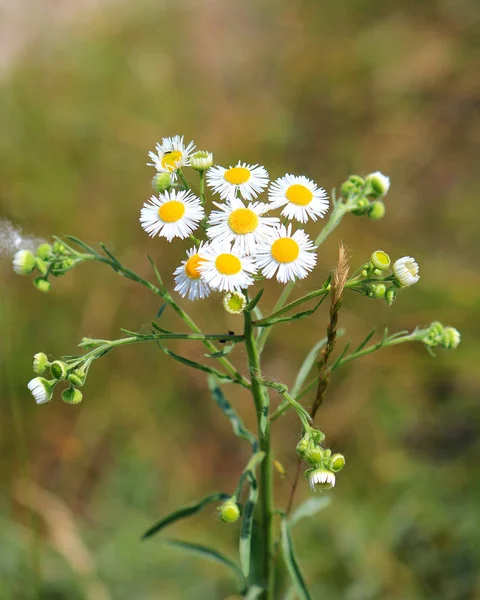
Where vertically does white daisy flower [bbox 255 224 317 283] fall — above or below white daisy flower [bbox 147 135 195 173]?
below

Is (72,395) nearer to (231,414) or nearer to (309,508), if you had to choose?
(231,414)

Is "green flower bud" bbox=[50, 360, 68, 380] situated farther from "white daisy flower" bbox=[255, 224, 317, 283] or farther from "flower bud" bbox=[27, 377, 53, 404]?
"white daisy flower" bbox=[255, 224, 317, 283]

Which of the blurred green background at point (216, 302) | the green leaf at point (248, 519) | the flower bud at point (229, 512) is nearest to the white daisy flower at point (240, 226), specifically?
the green leaf at point (248, 519)

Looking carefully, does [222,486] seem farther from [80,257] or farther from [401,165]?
[401,165]

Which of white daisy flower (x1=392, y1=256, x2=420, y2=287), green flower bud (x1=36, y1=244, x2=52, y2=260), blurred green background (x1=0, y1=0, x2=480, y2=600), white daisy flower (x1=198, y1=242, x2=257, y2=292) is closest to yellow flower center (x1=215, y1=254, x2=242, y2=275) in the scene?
white daisy flower (x1=198, y1=242, x2=257, y2=292)

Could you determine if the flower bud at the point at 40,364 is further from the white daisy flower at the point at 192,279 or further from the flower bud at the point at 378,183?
the flower bud at the point at 378,183

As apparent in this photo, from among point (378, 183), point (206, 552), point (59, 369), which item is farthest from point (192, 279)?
point (206, 552)
